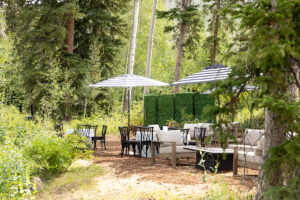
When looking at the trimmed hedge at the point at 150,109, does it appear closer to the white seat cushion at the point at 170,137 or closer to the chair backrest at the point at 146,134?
the chair backrest at the point at 146,134

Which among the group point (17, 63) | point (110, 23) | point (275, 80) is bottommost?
point (275, 80)

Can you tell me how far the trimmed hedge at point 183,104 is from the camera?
1578cm

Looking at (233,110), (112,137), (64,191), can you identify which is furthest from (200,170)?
(112,137)

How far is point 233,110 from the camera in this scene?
10.3 ft

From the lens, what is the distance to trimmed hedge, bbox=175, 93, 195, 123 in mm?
15781

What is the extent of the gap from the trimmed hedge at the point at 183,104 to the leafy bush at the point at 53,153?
29.3 ft

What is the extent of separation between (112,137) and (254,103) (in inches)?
495

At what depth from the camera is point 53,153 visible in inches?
274

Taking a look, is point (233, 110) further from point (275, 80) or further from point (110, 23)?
point (110, 23)

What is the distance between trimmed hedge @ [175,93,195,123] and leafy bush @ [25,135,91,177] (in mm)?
8944

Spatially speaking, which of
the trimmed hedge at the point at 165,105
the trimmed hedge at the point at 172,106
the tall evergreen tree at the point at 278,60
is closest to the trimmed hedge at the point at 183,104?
the trimmed hedge at the point at 172,106

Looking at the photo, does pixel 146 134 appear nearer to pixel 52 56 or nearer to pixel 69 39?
pixel 52 56

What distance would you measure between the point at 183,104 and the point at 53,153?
9781 millimetres

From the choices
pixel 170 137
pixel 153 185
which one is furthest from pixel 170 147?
pixel 153 185
